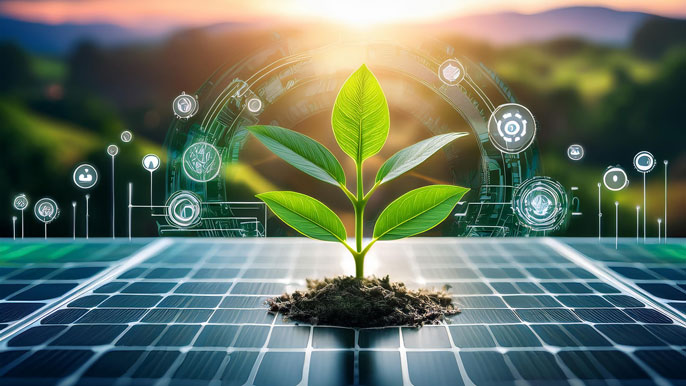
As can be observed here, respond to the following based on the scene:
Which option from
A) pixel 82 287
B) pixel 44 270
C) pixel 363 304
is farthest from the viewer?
pixel 44 270

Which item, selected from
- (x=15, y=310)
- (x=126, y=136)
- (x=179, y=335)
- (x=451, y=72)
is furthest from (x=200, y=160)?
(x=179, y=335)

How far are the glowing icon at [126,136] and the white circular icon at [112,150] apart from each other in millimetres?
112

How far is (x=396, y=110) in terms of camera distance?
223 inches

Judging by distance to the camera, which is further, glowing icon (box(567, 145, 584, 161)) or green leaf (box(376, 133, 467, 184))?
glowing icon (box(567, 145, 584, 161))

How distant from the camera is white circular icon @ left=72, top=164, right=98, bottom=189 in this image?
5.73m

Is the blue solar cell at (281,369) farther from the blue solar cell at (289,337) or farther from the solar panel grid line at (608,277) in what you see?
the solar panel grid line at (608,277)

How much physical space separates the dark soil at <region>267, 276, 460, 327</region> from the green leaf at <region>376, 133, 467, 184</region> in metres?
0.66

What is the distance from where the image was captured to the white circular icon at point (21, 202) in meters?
5.77

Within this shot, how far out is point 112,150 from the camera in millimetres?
5703

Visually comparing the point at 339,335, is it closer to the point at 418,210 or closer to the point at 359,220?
the point at 359,220

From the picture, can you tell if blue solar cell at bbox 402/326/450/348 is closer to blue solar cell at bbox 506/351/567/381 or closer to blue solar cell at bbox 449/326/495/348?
blue solar cell at bbox 449/326/495/348

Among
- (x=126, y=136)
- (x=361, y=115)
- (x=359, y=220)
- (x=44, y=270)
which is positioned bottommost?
(x=44, y=270)

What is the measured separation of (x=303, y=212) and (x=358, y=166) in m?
0.44

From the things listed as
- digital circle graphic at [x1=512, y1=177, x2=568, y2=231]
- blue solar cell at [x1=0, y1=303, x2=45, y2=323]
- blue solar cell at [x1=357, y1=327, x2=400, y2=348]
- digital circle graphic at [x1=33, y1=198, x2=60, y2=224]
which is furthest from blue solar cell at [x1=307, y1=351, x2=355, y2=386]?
digital circle graphic at [x1=33, y1=198, x2=60, y2=224]
